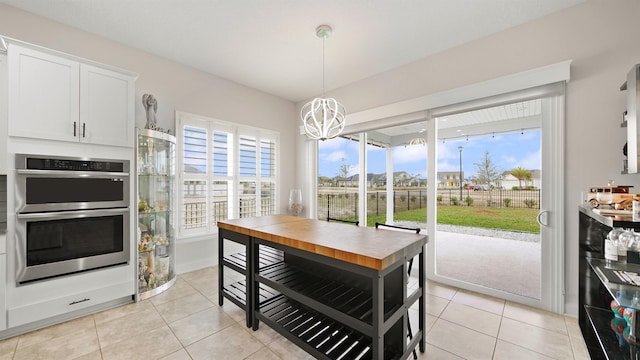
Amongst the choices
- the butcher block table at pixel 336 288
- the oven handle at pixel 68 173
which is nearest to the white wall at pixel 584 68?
the butcher block table at pixel 336 288

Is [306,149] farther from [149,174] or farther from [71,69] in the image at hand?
[71,69]

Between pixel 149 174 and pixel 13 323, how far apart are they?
1.58 meters

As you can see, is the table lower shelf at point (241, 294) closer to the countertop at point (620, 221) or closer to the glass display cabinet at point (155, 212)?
the glass display cabinet at point (155, 212)

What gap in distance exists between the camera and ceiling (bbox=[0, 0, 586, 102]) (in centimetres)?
232

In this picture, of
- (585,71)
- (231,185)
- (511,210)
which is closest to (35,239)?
(231,185)

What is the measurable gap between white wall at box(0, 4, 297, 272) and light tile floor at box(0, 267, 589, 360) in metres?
1.28

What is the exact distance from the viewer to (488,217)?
3078 mm

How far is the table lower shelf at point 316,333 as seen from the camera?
5.39 ft

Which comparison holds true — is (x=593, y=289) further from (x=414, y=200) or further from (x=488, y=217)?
(x=414, y=200)

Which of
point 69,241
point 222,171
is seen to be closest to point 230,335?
point 69,241

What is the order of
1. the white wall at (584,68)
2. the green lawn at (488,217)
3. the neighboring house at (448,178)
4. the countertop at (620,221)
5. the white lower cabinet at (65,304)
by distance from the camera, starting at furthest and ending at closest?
the neighboring house at (448,178) → the green lawn at (488,217) → the white wall at (584,68) → the white lower cabinet at (65,304) → the countertop at (620,221)

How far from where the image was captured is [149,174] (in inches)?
113

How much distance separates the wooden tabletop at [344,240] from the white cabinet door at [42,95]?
1721mm

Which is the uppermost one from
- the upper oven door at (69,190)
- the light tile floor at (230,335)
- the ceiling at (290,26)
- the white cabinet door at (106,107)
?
the ceiling at (290,26)
